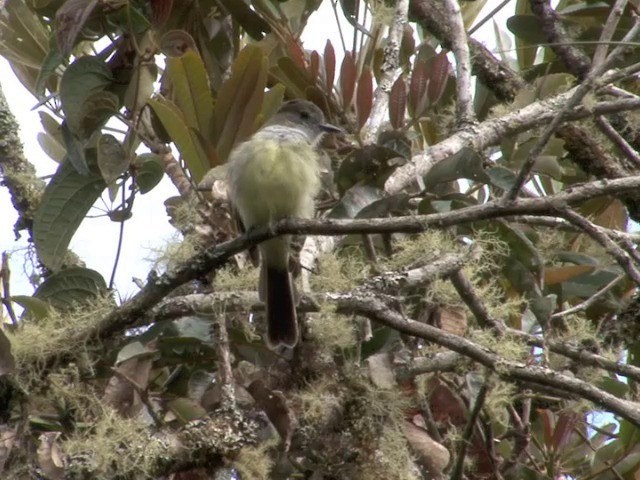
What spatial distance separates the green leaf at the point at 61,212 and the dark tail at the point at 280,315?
696 mm

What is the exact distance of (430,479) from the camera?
333 cm

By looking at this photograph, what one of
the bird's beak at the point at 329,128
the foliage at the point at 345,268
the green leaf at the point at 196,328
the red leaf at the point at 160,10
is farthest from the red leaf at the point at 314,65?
the green leaf at the point at 196,328

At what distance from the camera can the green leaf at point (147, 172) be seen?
12.3 feet

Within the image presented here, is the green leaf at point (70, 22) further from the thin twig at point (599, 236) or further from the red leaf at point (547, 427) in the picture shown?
the red leaf at point (547, 427)

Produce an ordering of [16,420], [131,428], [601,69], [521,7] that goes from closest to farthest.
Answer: [601,69] < [131,428] < [16,420] < [521,7]

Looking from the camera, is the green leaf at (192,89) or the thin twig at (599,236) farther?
the green leaf at (192,89)

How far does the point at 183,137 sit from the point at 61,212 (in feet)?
1.61

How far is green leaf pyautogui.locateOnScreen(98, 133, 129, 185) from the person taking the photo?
3.62m

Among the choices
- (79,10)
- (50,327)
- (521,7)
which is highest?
(521,7)

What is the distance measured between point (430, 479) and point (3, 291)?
1493 mm

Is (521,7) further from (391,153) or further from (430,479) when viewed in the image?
(430,479)

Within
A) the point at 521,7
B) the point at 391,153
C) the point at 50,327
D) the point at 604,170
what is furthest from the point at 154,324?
the point at 521,7

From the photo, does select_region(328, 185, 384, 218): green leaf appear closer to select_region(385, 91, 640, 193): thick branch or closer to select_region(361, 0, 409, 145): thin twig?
select_region(385, 91, 640, 193): thick branch

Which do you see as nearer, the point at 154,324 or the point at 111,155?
the point at 154,324
